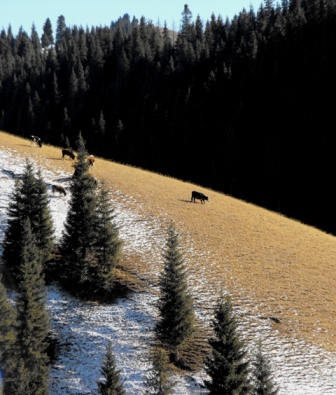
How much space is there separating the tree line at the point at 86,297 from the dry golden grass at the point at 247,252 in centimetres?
404

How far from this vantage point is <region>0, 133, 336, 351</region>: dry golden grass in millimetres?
28359

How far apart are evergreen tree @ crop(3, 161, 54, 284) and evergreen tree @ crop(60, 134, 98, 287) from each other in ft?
4.45

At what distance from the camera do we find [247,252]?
114ft

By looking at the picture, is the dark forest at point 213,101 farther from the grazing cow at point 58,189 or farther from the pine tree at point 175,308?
the pine tree at point 175,308

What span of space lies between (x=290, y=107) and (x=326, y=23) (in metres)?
29.9

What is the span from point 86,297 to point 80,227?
4.53 meters

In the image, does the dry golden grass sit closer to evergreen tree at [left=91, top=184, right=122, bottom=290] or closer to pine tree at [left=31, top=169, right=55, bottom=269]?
evergreen tree at [left=91, top=184, right=122, bottom=290]

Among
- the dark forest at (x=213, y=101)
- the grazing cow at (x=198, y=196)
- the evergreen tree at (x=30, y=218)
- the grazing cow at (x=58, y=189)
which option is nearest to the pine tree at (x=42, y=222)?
the evergreen tree at (x=30, y=218)

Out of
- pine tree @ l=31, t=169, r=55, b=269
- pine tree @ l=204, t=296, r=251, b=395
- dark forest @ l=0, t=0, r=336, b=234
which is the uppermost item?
dark forest @ l=0, t=0, r=336, b=234

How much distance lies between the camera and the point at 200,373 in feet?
74.3

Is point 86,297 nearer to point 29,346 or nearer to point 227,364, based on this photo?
point 29,346

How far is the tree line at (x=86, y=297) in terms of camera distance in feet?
61.8

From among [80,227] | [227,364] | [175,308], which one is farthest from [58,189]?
[227,364]

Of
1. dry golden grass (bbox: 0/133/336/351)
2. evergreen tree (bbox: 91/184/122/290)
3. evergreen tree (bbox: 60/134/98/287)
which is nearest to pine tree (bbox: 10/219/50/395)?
evergreen tree (bbox: 91/184/122/290)
